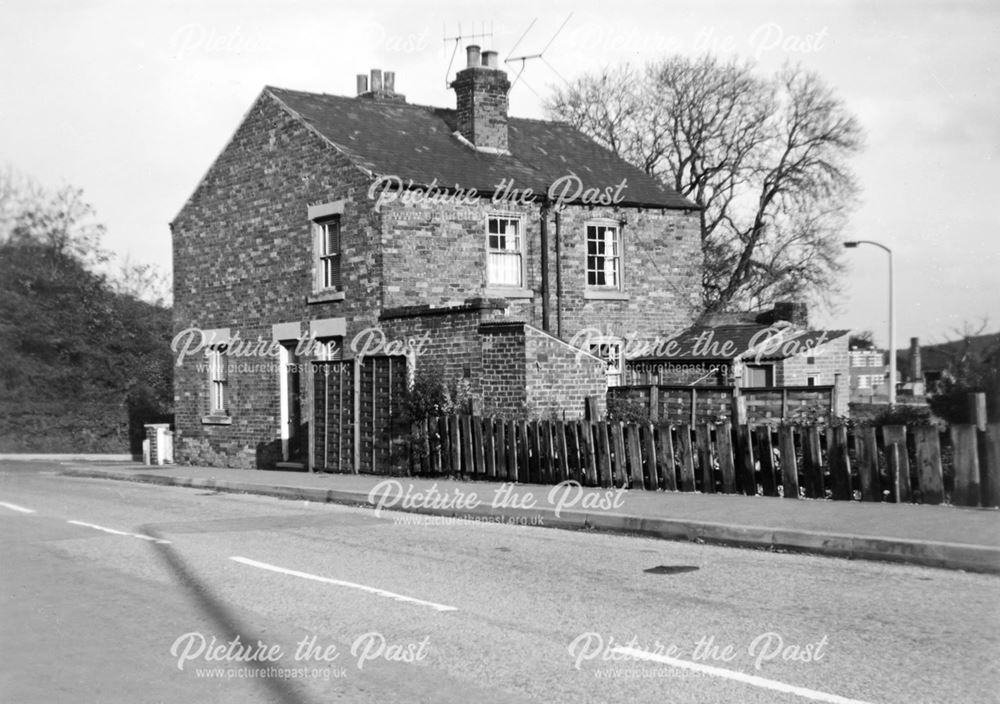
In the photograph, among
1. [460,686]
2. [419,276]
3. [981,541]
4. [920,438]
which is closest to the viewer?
[460,686]

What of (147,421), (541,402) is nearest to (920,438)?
(541,402)

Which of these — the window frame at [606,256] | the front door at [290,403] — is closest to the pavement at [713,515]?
the front door at [290,403]

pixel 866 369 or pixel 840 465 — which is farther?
pixel 866 369

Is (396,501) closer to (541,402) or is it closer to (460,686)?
(541,402)

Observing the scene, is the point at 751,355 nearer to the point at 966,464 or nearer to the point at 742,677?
the point at 966,464

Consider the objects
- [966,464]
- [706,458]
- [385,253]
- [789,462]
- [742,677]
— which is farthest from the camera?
[385,253]

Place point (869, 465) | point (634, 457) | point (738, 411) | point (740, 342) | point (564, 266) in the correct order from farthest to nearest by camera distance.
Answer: point (740, 342) → point (564, 266) → point (738, 411) → point (634, 457) → point (869, 465)

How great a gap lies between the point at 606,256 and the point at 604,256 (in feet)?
0.17

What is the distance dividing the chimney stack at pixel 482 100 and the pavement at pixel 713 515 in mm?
10812

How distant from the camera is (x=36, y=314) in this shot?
3766 cm

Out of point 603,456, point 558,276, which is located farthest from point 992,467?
point 558,276

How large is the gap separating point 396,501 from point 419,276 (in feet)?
25.7

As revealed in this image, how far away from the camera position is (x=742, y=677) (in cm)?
627

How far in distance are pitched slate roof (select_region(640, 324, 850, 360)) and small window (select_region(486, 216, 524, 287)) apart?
4.37 meters
